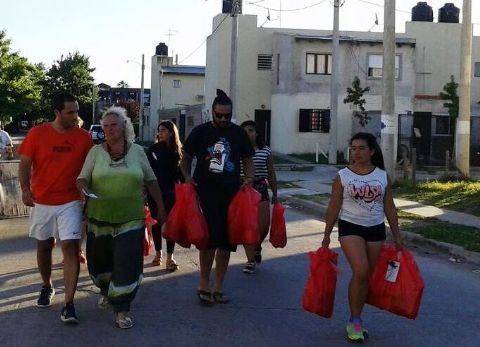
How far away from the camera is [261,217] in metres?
8.45

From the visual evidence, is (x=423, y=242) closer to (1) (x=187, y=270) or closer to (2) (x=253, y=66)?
(1) (x=187, y=270)

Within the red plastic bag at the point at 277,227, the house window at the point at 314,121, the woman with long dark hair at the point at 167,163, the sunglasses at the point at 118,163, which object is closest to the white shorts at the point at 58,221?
the sunglasses at the point at 118,163

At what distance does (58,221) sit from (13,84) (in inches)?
1475

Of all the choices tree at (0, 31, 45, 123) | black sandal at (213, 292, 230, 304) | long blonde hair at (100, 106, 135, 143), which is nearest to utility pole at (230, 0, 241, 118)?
tree at (0, 31, 45, 123)

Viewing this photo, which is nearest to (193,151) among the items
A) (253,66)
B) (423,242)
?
(423,242)

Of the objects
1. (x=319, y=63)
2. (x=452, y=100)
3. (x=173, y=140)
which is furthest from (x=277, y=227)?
(x=319, y=63)

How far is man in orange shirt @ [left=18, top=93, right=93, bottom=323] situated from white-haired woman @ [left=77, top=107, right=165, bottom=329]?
18 cm

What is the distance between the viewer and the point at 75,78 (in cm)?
8300

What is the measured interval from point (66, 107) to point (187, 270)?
121 inches

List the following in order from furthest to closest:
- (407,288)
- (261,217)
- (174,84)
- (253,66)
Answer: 1. (174,84)
2. (253,66)
3. (261,217)
4. (407,288)

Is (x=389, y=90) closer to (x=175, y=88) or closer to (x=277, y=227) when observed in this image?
(x=277, y=227)

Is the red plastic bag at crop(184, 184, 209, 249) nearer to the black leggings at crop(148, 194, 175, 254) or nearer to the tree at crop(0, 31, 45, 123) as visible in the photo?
the black leggings at crop(148, 194, 175, 254)

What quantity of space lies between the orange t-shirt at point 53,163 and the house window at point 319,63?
31.6 m

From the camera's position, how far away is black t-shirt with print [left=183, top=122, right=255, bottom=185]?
6.71m
